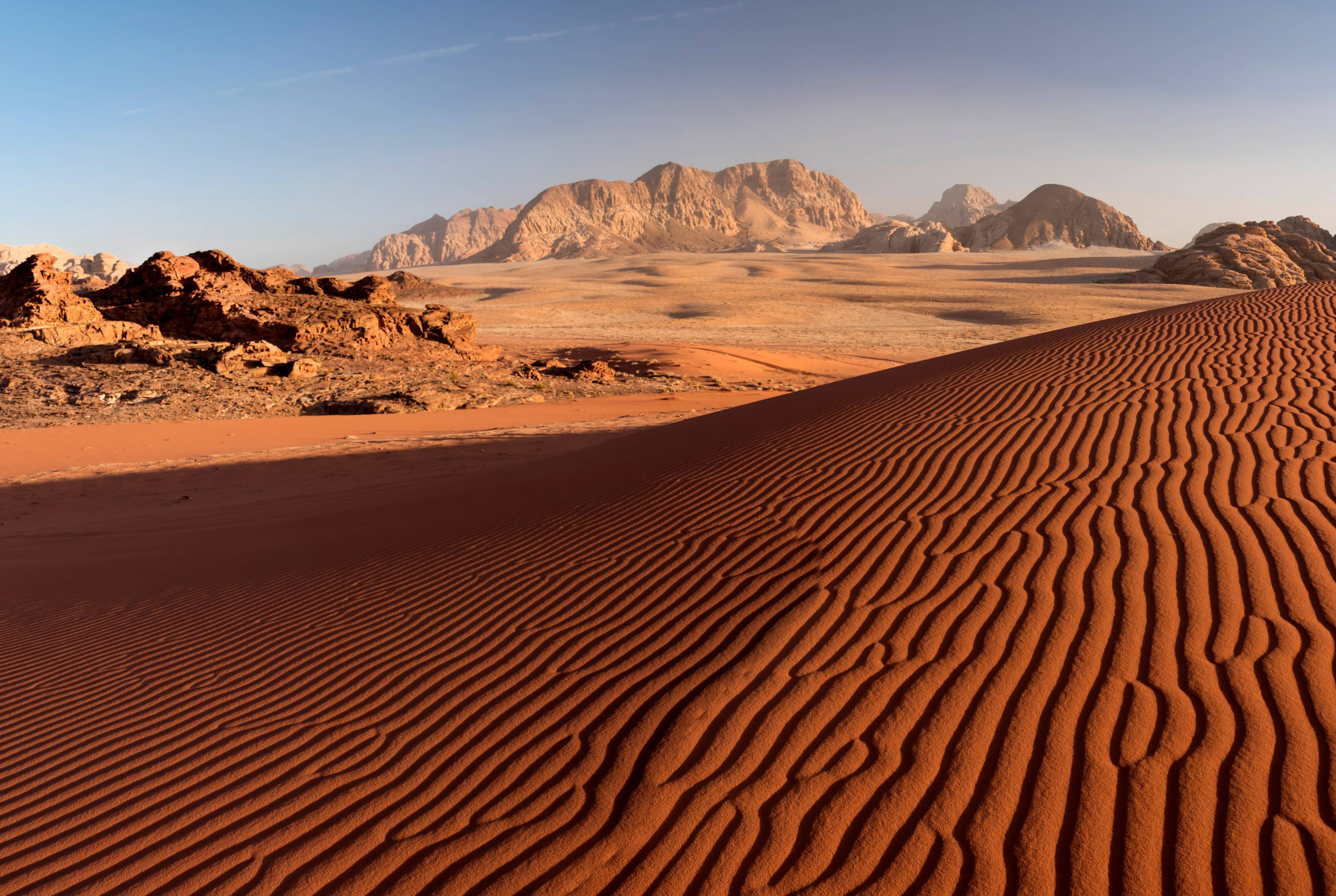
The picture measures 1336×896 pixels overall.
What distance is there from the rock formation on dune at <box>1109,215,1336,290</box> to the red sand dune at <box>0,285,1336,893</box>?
53940 millimetres

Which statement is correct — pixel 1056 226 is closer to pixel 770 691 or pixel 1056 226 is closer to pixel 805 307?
pixel 805 307

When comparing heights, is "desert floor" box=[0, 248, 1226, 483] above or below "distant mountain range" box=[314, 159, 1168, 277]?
below

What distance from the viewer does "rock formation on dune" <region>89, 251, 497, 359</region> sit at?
66.8ft

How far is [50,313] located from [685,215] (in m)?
152

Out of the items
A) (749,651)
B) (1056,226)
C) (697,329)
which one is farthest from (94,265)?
(1056,226)

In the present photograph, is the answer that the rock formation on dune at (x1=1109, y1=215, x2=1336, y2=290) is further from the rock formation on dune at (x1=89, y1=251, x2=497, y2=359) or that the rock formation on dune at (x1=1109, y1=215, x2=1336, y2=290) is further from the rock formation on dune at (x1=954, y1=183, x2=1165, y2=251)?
the rock formation on dune at (x1=89, y1=251, x2=497, y2=359)

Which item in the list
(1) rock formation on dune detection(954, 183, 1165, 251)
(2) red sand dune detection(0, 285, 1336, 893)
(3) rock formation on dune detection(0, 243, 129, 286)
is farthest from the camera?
(1) rock formation on dune detection(954, 183, 1165, 251)

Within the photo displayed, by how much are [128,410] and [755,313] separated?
30.9 meters

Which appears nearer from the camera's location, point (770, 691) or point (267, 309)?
point (770, 691)

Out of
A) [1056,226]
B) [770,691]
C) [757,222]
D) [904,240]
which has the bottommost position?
[770,691]

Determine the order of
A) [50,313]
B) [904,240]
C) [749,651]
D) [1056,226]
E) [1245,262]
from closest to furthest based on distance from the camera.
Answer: [749,651]
[50,313]
[1245,262]
[904,240]
[1056,226]

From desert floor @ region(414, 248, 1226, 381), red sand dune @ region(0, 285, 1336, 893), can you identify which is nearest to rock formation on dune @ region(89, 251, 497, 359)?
desert floor @ region(414, 248, 1226, 381)

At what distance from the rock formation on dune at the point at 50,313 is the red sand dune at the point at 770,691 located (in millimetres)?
15880

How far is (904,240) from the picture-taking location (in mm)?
99812
